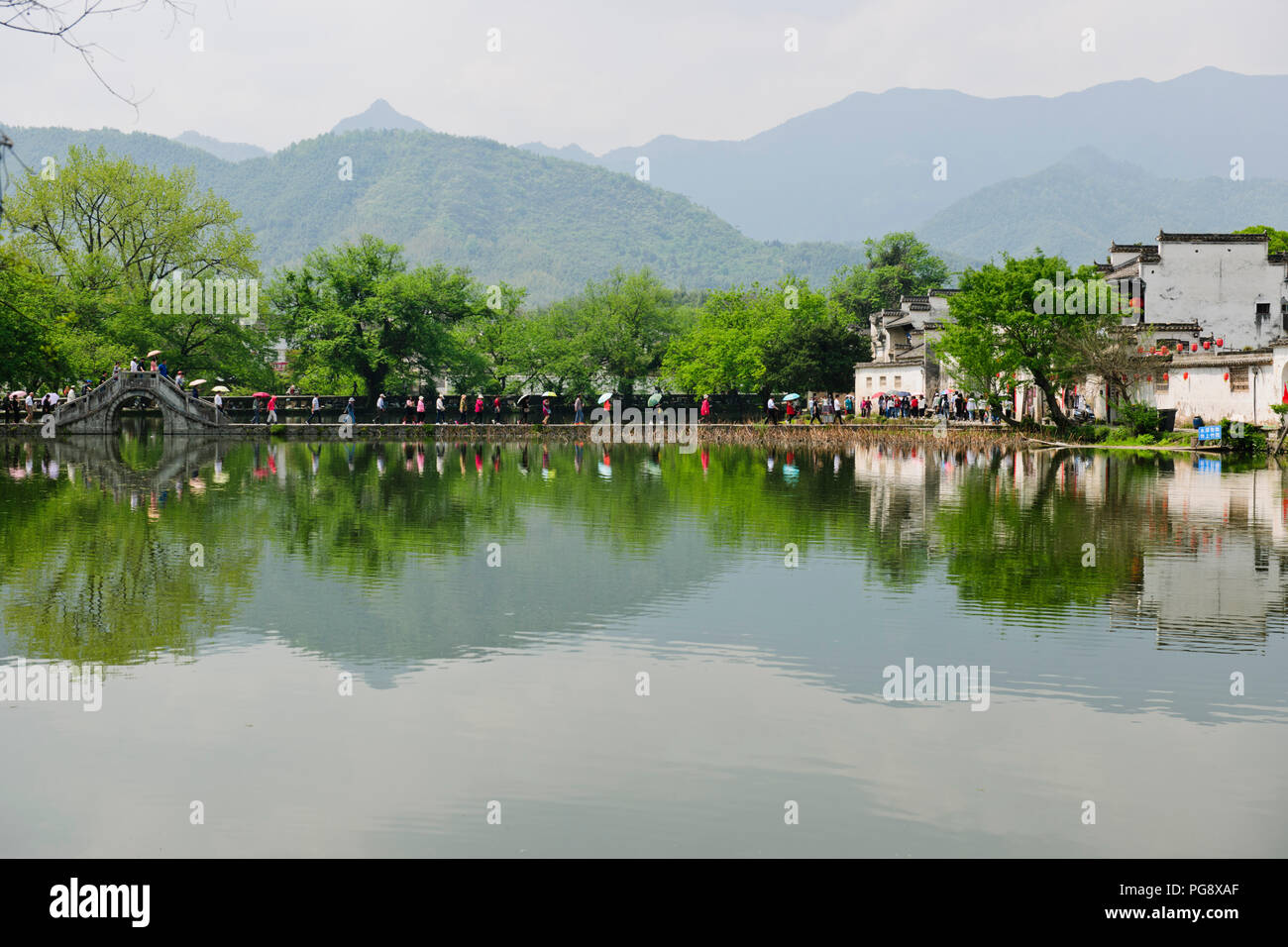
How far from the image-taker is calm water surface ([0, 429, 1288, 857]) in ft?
24.7

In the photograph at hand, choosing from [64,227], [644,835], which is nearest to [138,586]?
[644,835]

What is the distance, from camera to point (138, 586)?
15.2 m

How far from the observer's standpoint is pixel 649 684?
1073 centimetres

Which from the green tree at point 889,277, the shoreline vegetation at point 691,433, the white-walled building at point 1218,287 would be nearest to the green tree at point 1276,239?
the white-walled building at point 1218,287

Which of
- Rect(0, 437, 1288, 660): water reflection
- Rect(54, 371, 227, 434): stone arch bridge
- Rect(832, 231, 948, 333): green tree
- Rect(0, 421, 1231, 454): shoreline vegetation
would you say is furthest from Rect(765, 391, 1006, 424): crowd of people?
Rect(54, 371, 227, 434): stone arch bridge

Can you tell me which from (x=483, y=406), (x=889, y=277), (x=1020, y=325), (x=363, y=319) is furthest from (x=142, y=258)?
(x=889, y=277)

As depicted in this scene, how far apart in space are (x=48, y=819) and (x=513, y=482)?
2631 centimetres

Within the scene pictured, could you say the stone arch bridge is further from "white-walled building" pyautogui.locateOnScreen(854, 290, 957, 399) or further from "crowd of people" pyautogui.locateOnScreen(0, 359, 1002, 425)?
"white-walled building" pyautogui.locateOnScreen(854, 290, 957, 399)

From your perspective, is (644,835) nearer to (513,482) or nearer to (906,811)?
(906,811)

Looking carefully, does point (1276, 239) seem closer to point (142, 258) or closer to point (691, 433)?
point (691, 433)

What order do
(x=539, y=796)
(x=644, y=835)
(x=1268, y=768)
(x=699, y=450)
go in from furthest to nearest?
(x=699, y=450), (x=1268, y=768), (x=539, y=796), (x=644, y=835)

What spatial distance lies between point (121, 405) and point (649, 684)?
193ft

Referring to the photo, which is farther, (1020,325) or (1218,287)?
(1218,287)
